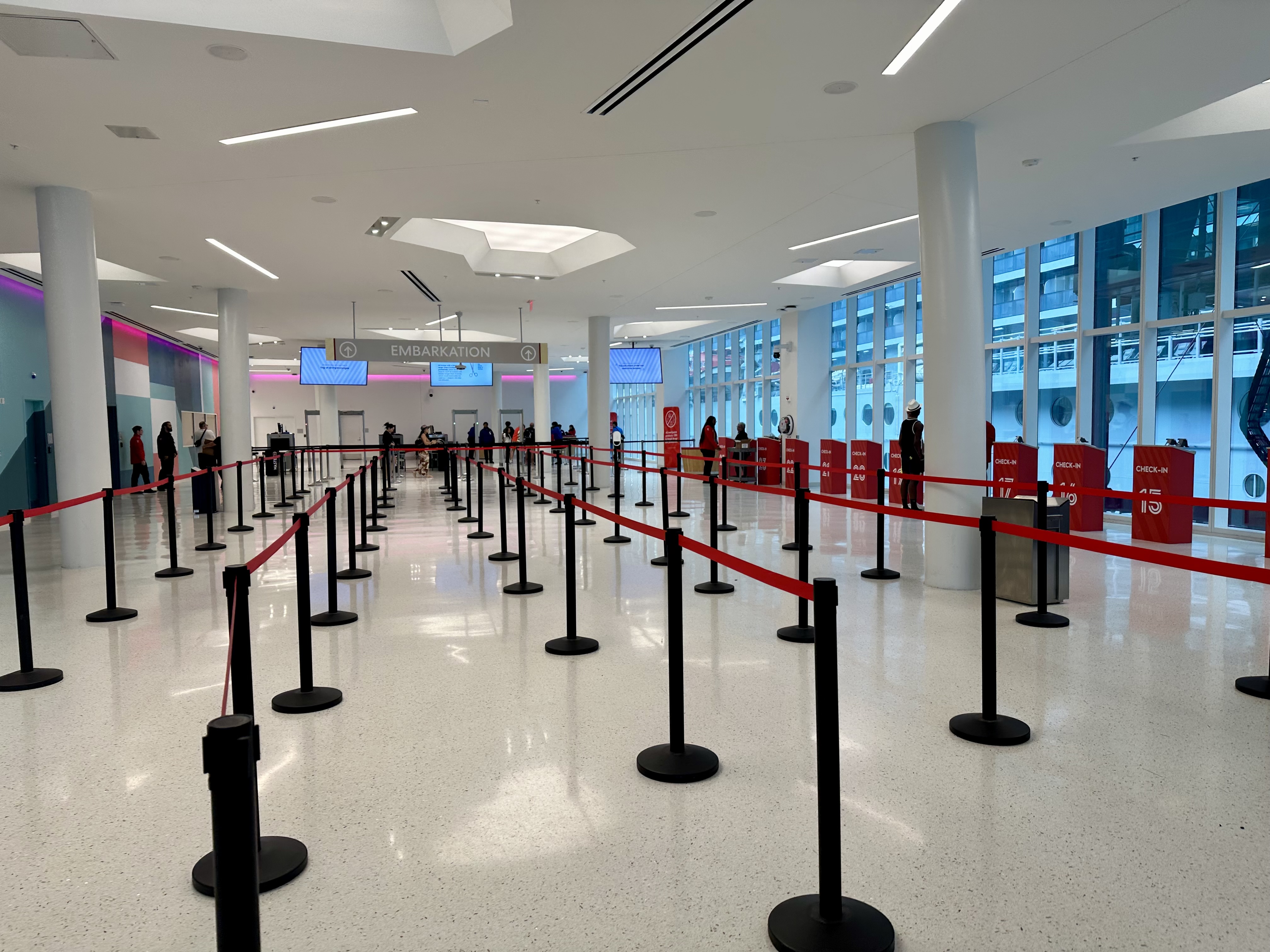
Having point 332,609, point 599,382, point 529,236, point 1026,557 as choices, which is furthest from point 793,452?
point 332,609

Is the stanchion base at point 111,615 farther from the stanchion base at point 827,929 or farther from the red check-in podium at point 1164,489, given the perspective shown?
the red check-in podium at point 1164,489

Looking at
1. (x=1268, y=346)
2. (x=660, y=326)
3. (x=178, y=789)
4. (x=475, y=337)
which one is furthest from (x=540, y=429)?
(x=178, y=789)

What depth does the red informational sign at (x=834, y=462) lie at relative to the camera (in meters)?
17.3

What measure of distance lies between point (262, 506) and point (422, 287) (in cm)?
528

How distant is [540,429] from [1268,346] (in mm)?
22549

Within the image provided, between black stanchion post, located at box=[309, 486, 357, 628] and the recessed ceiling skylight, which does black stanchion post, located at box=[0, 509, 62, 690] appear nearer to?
black stanchion post, located at box=[309, 486, 357, 628]

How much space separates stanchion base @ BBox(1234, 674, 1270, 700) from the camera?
15.0ft

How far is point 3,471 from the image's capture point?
13.8 meters

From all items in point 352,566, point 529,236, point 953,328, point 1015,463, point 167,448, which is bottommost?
point 352,566

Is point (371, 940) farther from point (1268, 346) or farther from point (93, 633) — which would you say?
point (1268, 346)

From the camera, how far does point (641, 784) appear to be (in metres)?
3.62

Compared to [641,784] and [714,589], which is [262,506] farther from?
[641,784]

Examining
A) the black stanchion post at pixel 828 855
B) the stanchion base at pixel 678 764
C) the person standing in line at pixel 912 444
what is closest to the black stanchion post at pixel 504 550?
the stanchion base at pixel 678 764

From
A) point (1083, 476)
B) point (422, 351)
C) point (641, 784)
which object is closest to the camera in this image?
point (641, 784)
